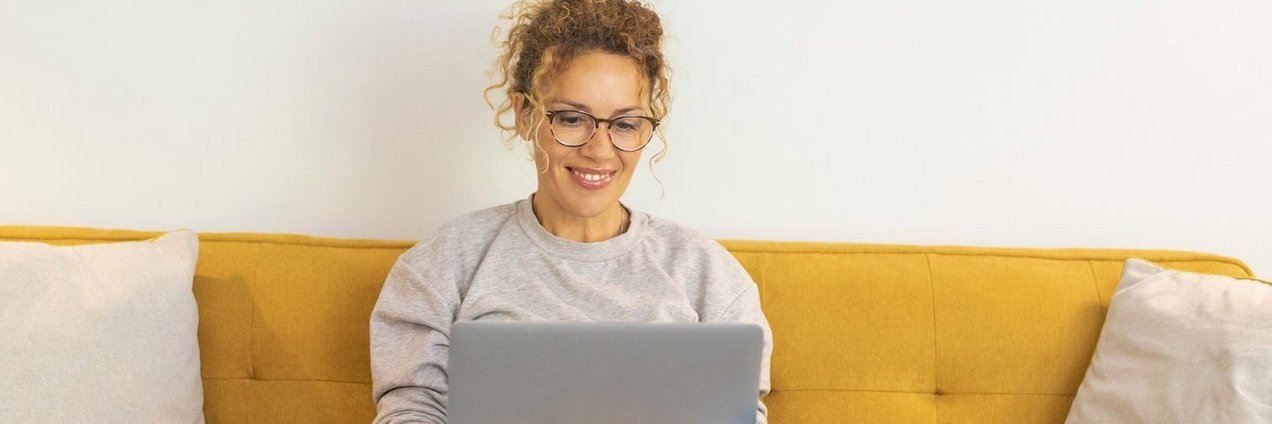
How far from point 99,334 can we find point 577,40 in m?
0.80

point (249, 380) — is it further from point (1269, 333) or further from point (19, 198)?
point (1269, 333)

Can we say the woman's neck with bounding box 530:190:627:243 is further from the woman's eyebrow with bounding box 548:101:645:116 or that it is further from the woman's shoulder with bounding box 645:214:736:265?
the woman's eyebrow with bounding box 548:101:645:116

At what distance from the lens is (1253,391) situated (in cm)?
157

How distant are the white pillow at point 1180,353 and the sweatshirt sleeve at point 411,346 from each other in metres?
0.97

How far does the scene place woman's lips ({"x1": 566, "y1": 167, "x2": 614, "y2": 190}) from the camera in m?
1.77

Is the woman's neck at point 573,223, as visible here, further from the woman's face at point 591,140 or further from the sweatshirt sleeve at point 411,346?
the sweatshirt sleeve at point 411,346

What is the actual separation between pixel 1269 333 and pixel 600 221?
0.97 meters

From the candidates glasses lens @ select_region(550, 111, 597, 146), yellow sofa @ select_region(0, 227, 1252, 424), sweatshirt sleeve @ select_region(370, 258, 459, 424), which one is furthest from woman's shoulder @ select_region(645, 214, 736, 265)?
sweatshirt sleeve @ select_region(370, 258, 459, 424)

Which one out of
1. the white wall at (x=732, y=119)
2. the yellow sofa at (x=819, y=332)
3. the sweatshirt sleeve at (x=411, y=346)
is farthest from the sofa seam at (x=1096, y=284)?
the sweatshirt sleeve at (x=411, y=346)

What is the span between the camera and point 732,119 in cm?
218

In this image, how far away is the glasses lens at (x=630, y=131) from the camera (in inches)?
69.6

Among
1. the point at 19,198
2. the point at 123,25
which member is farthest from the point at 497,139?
the point at 19,198

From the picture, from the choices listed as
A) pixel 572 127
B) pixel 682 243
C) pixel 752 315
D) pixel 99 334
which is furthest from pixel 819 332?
pixel 99 334

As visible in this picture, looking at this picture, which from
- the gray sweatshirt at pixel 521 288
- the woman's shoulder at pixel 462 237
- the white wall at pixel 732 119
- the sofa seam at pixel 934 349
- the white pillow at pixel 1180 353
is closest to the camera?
the white pillow at pixel 1180 353
